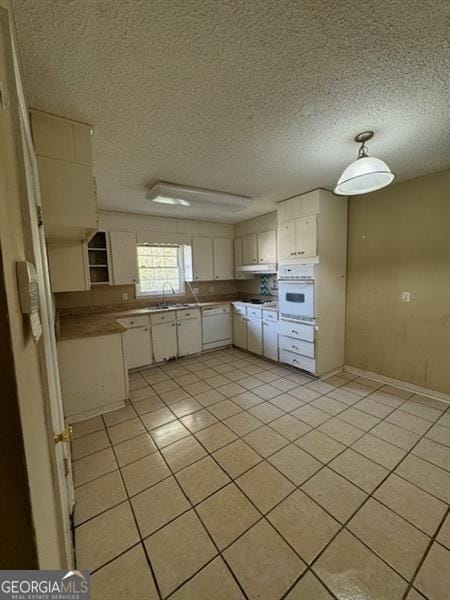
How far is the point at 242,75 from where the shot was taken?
1.28 meters

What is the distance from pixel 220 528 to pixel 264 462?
1.87ft

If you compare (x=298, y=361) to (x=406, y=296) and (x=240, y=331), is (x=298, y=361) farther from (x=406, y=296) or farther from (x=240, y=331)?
(x=406, y=296)

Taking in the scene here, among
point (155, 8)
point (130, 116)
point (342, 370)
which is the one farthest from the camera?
point (342, 370)

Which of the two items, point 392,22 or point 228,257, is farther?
point 228,257

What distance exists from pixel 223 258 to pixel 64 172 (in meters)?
3.37

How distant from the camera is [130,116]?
160cm

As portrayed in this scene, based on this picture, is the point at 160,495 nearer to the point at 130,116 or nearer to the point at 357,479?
the point at 357,479

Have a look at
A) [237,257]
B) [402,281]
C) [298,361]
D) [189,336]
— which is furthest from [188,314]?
[402,281]

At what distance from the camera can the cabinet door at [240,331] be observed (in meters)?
4.38

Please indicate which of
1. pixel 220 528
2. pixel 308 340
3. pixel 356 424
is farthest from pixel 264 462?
pixel 308 340

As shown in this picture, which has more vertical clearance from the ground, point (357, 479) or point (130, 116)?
point (130, 116)

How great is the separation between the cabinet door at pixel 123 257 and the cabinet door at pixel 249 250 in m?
1.96

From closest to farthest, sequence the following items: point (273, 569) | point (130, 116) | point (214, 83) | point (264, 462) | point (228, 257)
Answer: 1. point (273, 569)
2. point (214, 83)
3. point (130, 116)
4. point (264, 462)
5. point (228, 257)

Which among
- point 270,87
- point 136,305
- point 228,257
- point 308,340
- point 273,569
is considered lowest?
point 273,569
